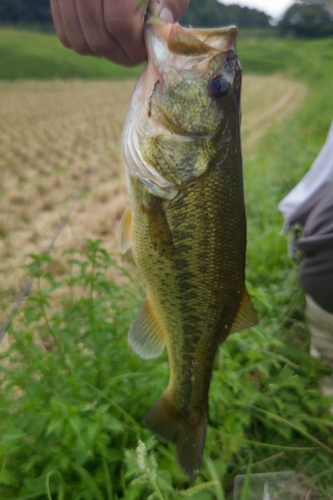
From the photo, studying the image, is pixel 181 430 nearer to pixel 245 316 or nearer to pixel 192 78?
pixel 245 316

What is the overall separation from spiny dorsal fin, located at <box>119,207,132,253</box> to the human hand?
590 millimetres

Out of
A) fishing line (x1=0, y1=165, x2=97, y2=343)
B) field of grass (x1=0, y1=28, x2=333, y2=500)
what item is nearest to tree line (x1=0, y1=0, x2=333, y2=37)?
fishing line (x1=0, y1=165, x2=97, y2=343)

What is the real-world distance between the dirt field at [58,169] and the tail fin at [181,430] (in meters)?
0.90

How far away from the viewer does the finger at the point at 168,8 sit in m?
1.12

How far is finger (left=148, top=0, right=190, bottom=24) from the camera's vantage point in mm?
1116

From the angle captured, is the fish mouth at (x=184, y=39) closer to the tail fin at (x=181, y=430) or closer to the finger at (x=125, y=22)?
the finger at (x=125, y=22)

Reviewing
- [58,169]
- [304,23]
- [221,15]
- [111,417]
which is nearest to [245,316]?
[111,417]

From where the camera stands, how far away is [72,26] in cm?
114

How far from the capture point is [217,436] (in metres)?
1.78

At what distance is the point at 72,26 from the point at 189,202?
0.69 meters

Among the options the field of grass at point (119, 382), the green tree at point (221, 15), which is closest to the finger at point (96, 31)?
the field of grass at point (119, 382)

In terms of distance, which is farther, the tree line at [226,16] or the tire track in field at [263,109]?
the tree line at [226,16]

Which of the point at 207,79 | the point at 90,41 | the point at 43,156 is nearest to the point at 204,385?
the point at 207,79

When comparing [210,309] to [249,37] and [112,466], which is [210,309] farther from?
[249,37]
